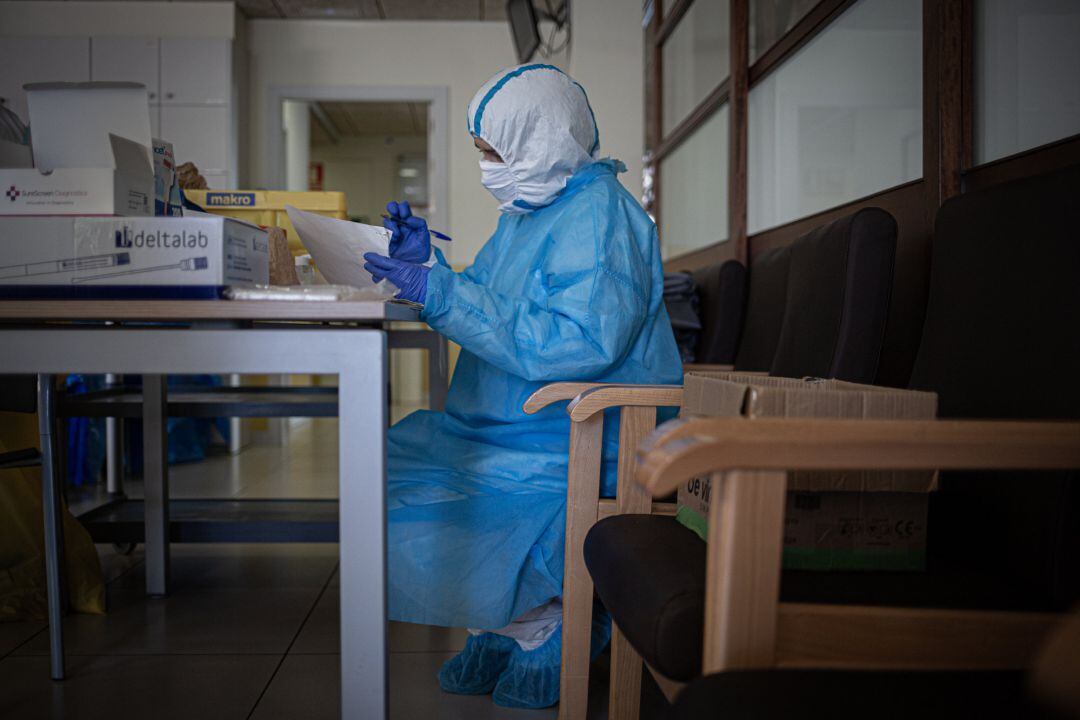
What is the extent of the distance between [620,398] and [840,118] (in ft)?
4.01

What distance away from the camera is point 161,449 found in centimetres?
208

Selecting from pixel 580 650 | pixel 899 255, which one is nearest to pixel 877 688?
pixel 580 650

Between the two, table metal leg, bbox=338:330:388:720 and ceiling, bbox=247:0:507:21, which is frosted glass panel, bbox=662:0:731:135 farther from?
table metal leg, bbox=338:330:388:720

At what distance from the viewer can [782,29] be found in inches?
94.5

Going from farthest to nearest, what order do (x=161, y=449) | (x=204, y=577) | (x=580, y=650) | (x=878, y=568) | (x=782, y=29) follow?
(x=782, y=29), (x=204, y=577), (x=161, y=449), (x=580, y=650), (x=878, y=568)

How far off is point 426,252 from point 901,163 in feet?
3.39

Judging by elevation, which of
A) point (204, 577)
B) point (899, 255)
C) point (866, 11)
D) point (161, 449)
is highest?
point (866, 11)

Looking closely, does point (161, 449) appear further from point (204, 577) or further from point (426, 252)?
point (426, 252)

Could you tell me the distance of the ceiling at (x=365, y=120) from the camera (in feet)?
26.9

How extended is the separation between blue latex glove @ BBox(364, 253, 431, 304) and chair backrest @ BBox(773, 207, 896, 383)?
66 centimetres

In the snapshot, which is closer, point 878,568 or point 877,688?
point 877,688

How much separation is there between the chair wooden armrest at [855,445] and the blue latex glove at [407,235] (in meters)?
0.75

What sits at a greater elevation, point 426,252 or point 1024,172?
point 1024,172

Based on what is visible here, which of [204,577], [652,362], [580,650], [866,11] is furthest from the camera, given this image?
[204,577]
